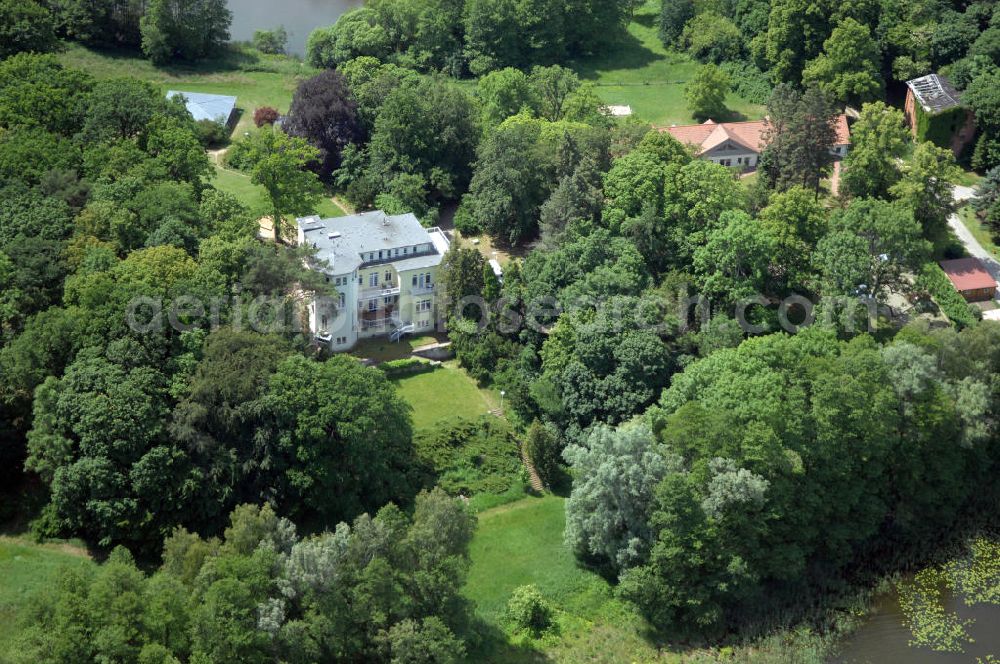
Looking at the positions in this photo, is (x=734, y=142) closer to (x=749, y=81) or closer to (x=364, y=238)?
(x=749, y=81)

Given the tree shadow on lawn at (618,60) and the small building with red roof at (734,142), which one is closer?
the small building with red roof at (734,142)

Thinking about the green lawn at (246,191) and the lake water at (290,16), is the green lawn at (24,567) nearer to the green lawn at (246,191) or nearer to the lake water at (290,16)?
the green lawn at (246,191)

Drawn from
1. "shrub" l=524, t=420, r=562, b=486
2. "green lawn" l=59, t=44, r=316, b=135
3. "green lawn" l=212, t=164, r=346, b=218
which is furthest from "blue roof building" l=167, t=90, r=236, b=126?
"shrub" l=524, t=420, r=562, b=486

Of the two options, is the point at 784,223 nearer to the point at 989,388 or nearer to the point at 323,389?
the point at 989,388

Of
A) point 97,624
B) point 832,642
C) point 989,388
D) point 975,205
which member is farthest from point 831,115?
point 97,624

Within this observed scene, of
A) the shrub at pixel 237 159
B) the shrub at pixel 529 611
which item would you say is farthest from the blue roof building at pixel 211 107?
the shrub at pixel 529 611

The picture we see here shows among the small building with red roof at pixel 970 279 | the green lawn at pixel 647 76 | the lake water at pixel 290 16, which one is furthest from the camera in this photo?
the lake water at pixel 290 16
